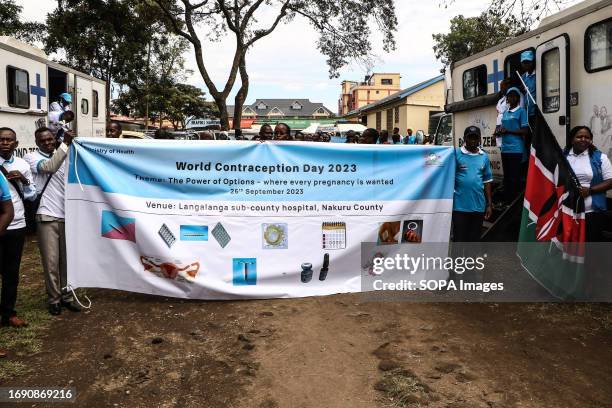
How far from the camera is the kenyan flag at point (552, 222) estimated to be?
4844 mm

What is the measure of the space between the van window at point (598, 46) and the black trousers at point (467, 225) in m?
2.26

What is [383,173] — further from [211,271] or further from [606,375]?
[606,375]

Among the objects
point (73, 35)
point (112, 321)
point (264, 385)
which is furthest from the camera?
point (73, 35)

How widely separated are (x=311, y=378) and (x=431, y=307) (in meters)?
1.95

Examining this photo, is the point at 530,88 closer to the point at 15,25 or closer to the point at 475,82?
the point at 475,82

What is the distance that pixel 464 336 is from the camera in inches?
171

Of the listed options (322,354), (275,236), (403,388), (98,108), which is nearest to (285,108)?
(98,108)

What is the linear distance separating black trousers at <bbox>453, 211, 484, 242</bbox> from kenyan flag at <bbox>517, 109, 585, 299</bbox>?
0.48 meters

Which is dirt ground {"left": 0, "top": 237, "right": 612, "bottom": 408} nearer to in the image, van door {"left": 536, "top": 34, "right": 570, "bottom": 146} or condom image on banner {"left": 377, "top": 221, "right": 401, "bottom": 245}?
condom image on banner {"left": 377, "top": 221, "right": 401, "bottom": 245}

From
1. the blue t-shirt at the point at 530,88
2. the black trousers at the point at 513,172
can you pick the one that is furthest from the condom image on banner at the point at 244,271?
the blue t-shirt at the point at 530,88

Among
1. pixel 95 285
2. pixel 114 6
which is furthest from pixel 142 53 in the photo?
pixel 95 285

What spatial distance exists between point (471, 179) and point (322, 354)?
2.61 metres

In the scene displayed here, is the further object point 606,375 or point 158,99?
point 158,99

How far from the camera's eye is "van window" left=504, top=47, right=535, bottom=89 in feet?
24.3
